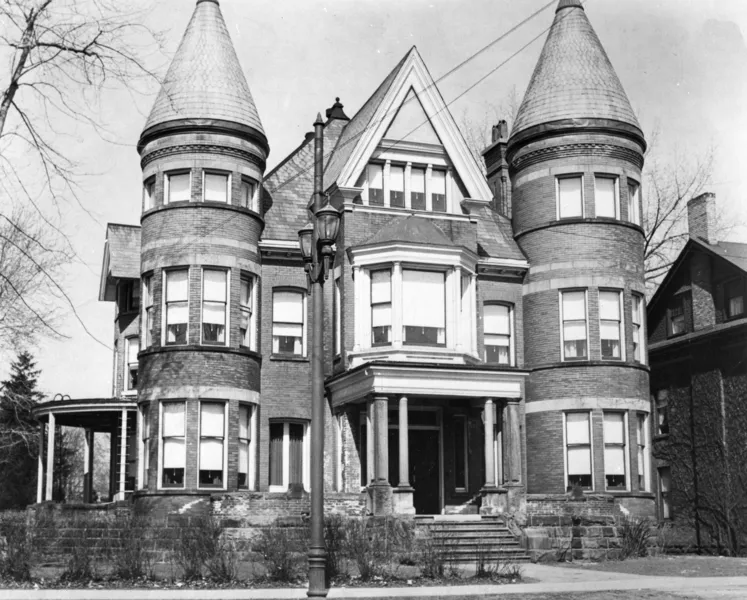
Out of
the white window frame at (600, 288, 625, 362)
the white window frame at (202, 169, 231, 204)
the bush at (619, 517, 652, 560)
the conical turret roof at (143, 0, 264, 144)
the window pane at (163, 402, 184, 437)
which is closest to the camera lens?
the bush at (619, 517, 652, 560)

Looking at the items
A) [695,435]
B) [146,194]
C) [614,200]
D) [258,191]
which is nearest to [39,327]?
[146,194]

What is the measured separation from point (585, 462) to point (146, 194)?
49.3ft

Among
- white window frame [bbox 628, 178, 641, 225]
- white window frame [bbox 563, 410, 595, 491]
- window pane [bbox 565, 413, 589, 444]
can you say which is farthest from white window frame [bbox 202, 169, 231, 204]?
white window frame [bbox 628, 178, 641, 225]

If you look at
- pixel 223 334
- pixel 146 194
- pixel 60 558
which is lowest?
pixel 60 558

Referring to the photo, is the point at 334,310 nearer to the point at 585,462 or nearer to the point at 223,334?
the point at 223,334

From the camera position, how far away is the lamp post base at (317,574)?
56.2 ft

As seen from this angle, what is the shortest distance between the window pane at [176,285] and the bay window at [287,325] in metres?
2.83

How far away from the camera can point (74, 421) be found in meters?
34.8

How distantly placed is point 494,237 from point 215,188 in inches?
359

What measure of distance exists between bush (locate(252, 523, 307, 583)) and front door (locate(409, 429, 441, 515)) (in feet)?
33.2

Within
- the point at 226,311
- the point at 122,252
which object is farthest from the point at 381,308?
the point at 122,252

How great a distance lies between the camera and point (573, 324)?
3127 centimetres

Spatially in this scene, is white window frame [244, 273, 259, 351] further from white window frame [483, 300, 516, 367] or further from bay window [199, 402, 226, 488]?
white window frame [483, 300, 516, 367]

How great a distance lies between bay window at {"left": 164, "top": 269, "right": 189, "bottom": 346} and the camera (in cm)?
2903
